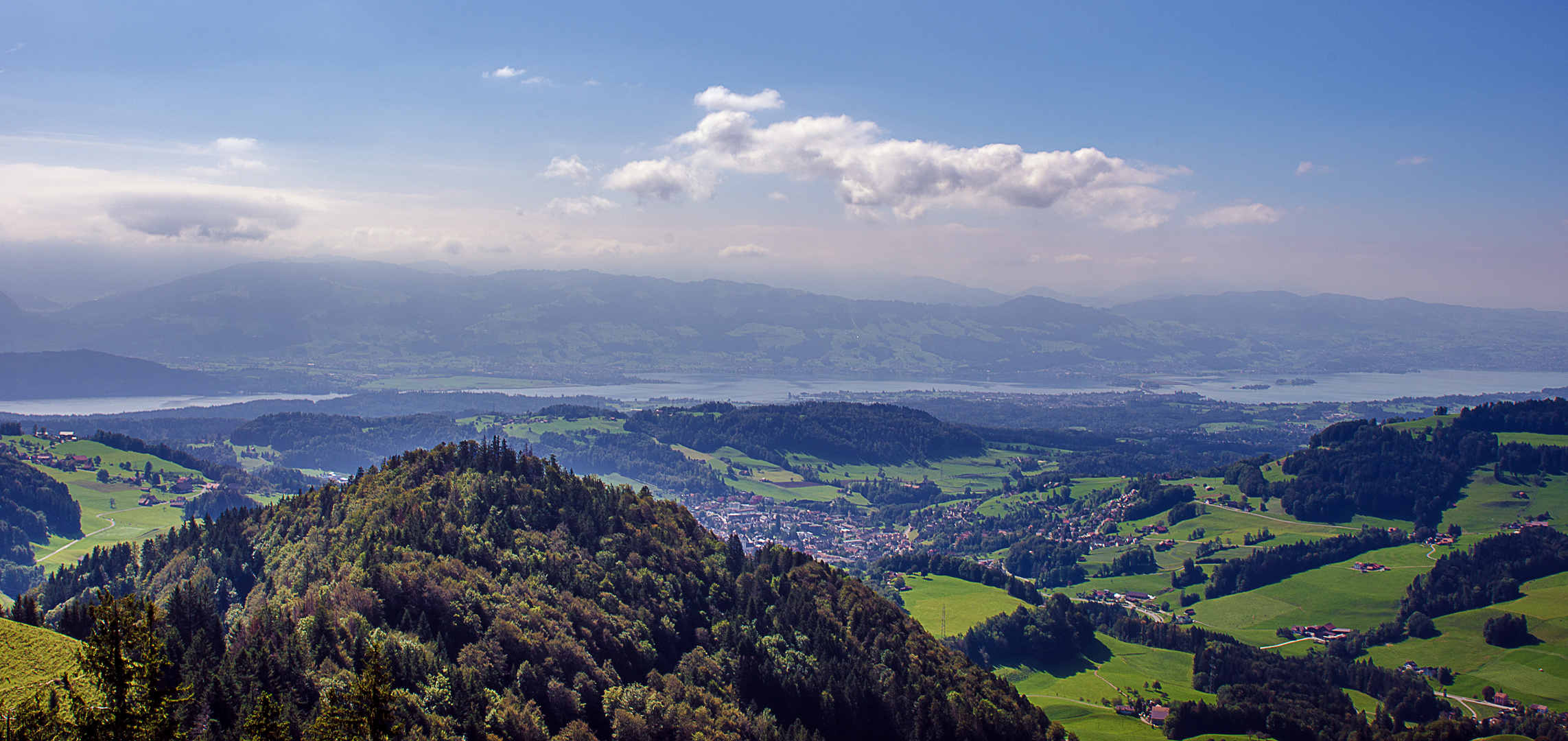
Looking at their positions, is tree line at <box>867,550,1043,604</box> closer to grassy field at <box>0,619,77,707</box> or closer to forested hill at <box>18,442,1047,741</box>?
forested hill at <box>18,442,1047,741</box>

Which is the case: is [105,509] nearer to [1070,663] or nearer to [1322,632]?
[1070,663]

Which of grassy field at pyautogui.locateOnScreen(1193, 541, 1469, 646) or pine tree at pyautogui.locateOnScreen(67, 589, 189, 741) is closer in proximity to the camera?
Answer: pine tree at pyautogui.locateOnScreen(67, 589, 189, 741)

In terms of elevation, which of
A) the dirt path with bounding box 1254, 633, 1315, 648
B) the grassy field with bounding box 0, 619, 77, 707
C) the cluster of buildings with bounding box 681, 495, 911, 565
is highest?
→ the grassy field with bounding box 0, 619, 77, 707

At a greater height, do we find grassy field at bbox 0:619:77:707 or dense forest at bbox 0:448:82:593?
grassy field at bbox 0:619:77:707

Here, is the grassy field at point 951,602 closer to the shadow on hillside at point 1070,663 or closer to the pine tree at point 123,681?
the shadow on hillside at point 1070,663

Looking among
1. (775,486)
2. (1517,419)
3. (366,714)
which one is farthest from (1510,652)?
(775,486)

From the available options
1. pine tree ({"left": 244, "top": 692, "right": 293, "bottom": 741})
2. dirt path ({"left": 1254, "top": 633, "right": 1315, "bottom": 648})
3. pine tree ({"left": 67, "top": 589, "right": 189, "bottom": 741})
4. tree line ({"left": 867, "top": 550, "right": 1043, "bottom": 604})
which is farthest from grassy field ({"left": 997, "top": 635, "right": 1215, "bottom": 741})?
pine tree ({"left": 67, "top": 589, "right": 189, "bottom": 741})

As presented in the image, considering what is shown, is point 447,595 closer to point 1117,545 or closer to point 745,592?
point 745,592

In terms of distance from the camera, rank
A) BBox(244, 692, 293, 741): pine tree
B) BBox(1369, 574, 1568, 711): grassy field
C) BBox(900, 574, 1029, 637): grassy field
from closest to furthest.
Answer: BBox(244, 692, 293, 741): pine tree, BBox(1369, 574, 1568, 711): grassy field, BBox(900, 574, 1029, 637): grassy field
